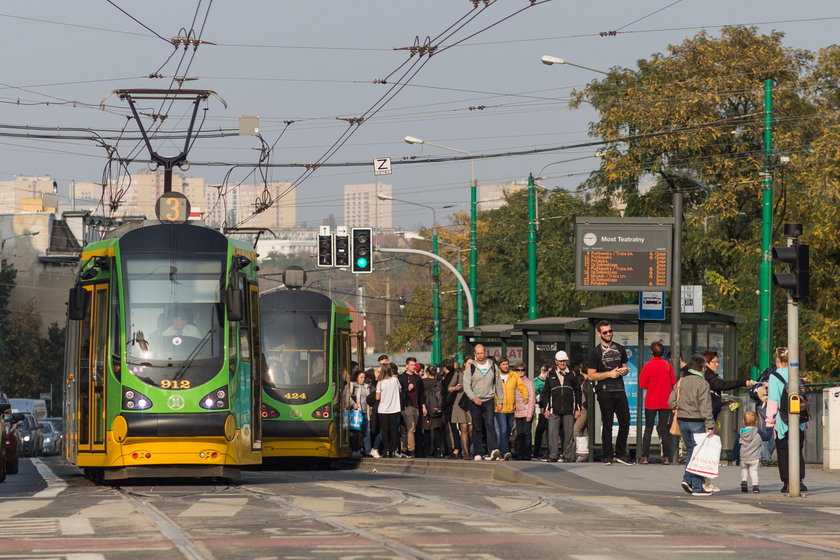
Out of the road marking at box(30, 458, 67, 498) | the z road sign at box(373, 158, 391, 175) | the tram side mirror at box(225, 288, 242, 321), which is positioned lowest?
the road marking at box(30, 458, 67, 498)

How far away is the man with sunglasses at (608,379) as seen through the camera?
2169cm

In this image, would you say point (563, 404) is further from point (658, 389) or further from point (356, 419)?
point (356, 419)

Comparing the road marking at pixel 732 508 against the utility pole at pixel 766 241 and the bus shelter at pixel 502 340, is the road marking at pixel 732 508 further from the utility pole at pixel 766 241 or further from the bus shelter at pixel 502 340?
the bus shelter at pixel 502 340

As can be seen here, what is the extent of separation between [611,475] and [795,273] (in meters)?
3.83

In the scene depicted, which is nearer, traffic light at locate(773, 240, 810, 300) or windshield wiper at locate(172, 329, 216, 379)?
traffic light at locate(773, 240, 810, 300)

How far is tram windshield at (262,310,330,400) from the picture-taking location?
1032 inches

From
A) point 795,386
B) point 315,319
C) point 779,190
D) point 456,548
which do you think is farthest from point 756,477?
point 779,190

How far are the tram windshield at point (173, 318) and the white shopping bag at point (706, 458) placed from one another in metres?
5.54

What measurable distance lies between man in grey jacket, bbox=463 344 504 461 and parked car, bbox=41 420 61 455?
34.0m

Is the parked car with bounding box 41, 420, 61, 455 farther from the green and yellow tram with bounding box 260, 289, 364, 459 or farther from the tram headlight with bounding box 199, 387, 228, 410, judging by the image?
the tram headlight with bounding box 199, 387, 228, 410

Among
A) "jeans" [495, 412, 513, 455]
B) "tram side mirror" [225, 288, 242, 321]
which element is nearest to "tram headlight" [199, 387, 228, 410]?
"tram side mirror" [225, 288, 242, 321]

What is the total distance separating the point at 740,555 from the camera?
431 inches

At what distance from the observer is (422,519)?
44.1 ft

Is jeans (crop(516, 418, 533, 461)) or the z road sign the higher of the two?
the z road sign
